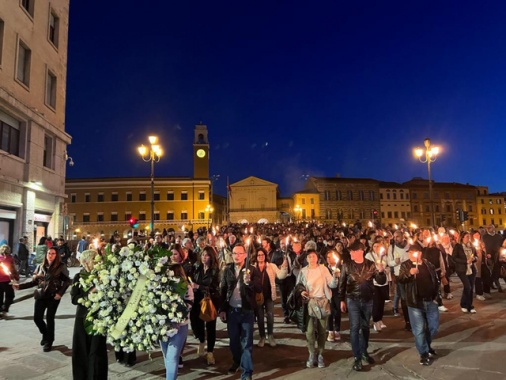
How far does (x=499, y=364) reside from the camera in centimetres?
593

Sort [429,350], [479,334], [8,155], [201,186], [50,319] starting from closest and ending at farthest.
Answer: [429,350], [50,319], [479,334], [8,155], [201,186]

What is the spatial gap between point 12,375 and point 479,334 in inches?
A: 345

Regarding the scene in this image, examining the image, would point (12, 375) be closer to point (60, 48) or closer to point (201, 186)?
point (60, 48)

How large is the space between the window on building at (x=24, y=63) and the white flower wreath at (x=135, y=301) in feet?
59.9

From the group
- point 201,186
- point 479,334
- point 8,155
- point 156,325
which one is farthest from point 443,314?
point 201,186

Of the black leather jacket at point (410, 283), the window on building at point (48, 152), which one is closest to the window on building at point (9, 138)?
the window on building at point (48, 152)

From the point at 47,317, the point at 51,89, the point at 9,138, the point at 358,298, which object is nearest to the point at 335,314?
the point at 358,298

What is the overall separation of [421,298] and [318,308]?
1746 mm

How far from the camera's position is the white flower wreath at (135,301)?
4.07 metres

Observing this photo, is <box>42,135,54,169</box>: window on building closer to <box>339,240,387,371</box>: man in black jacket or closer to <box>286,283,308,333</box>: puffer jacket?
<box>286,283,308,333</box>: puffer jacket

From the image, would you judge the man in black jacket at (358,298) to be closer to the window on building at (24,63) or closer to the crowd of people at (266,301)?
the crowd of people at (266,301)

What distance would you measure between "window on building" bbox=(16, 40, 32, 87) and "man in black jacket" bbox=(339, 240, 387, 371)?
18.9m

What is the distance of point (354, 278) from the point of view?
629cm

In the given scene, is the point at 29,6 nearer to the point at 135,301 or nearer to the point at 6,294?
the point at 6,294
